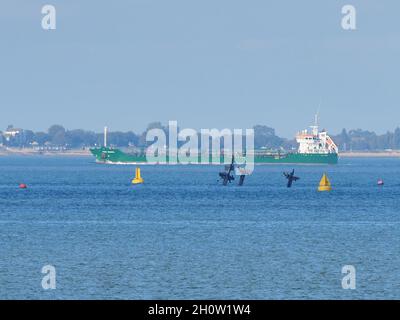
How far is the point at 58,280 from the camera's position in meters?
46.8

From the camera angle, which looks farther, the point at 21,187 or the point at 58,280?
the point at 21,187

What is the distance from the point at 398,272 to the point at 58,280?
1552 centimetres

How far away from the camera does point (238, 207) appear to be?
9894 centimetres

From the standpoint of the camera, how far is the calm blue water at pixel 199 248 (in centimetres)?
4494

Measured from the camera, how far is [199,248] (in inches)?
2384

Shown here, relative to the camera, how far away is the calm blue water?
147ft
